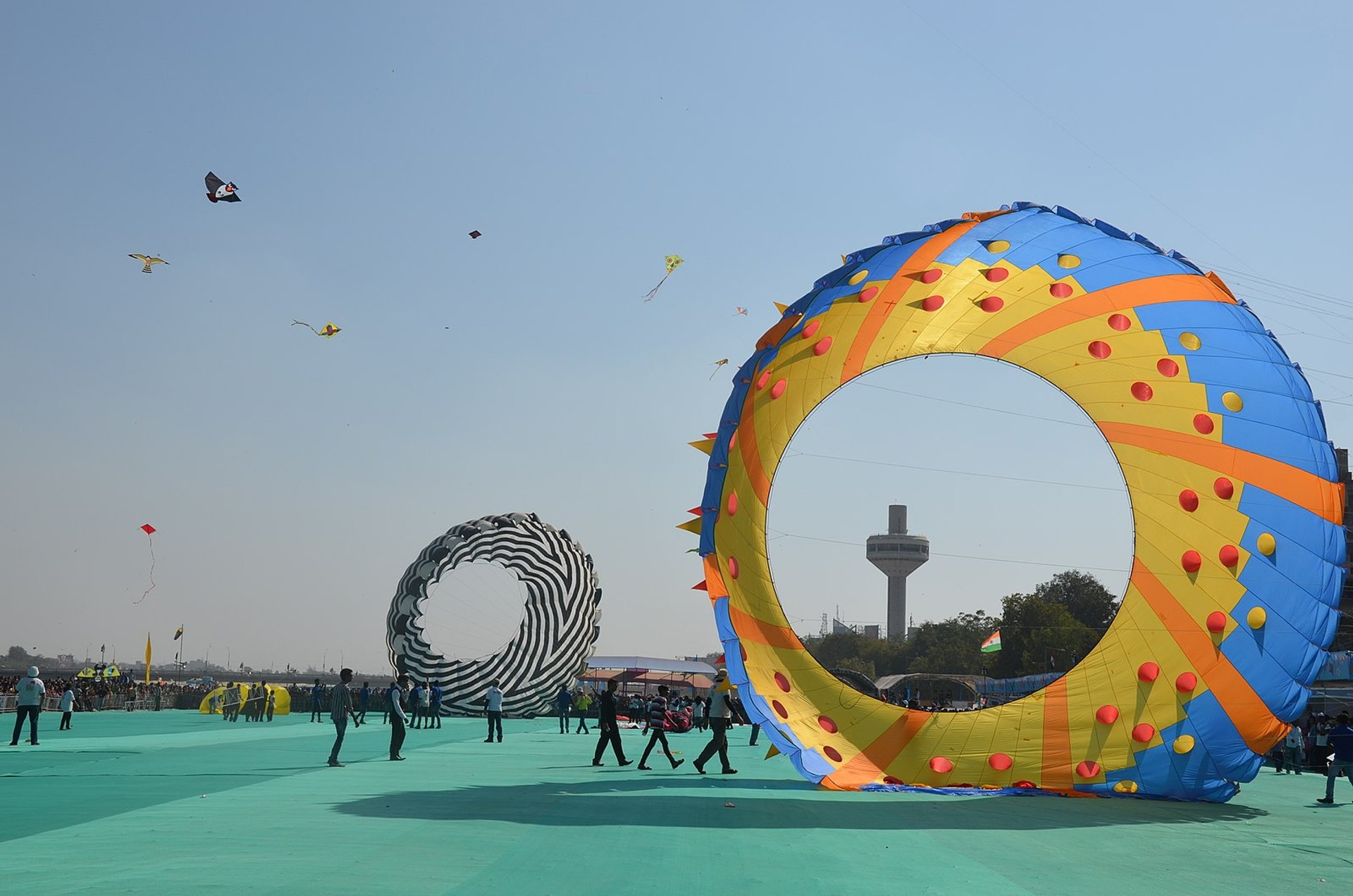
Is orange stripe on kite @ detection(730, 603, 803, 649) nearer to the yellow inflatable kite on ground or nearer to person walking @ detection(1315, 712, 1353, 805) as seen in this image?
person walking @ detection(1315, 712, 1353, 805)

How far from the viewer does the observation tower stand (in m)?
162

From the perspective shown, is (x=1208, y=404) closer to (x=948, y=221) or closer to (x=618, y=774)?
(x=948, y=221)

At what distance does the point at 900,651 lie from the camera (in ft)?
393

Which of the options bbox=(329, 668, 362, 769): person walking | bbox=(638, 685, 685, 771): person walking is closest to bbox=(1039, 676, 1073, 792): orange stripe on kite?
bbox=(638, 685, 685, 771): person walking

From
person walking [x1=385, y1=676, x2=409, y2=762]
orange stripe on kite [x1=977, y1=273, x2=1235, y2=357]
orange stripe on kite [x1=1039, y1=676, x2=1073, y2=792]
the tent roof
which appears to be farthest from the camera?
the tent roof

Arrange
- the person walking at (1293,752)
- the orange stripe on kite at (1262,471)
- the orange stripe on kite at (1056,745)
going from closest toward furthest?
the orange stripe on kite at (1262,471), the orange stripe on kite at (1056,745), the person walking at (1293,752)

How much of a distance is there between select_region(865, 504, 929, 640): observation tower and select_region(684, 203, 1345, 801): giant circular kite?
145979mm

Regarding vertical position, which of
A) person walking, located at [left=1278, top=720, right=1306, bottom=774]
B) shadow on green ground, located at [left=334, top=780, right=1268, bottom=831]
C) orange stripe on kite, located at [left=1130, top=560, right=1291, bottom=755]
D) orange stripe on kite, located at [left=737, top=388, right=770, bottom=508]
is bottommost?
person walking, located at [left=1278, top=720, right=1306, bottom=774]

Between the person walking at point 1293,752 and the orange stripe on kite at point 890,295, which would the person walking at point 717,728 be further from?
the person walking at point 1293,752

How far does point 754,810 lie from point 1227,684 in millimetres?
5777

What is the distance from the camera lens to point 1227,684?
13.5 m

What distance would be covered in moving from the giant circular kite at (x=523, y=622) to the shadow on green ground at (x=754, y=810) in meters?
24.0

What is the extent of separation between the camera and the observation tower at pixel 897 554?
532 ft

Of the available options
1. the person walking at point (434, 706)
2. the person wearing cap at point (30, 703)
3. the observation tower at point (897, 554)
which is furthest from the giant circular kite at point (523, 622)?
the observation tower at point (897, 554)
